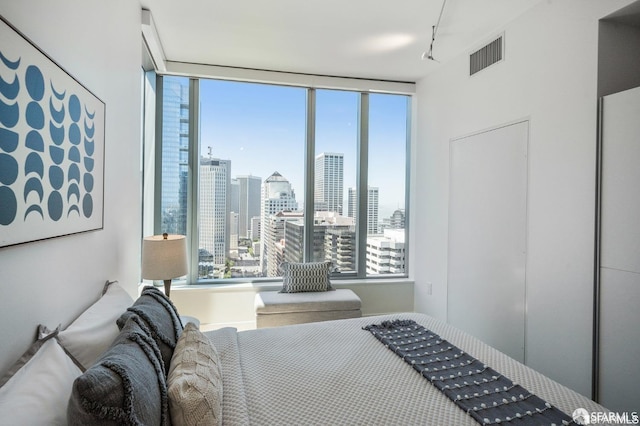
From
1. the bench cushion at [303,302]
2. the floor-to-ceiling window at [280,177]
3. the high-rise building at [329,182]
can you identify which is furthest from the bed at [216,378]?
the high-rise building at [329,182]

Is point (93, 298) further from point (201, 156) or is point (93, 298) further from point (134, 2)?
point (201, 156)

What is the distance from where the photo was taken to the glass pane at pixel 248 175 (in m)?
3.77

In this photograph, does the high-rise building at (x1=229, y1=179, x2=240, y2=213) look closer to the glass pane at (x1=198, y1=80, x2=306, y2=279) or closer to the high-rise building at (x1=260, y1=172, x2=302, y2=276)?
the glass pane at (x1=198, y1=80, x2=306, y2=279)

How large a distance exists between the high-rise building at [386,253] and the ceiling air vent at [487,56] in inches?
80.1

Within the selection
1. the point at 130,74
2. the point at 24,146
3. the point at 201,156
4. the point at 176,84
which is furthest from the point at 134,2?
the point at 24,146

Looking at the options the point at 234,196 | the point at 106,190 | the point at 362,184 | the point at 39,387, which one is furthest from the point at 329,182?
the point at 39,387

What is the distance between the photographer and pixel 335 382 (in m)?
1.52

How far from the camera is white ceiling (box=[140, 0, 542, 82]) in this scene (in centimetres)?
254

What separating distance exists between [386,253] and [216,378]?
322 cm

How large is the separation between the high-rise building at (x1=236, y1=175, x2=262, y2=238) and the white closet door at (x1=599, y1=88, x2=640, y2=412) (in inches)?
124

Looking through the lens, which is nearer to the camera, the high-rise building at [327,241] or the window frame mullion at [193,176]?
the window frame mullion at [193,176]

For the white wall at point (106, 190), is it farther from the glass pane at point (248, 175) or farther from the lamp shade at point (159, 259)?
the glass pane at point (248, 175)

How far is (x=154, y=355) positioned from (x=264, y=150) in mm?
3059

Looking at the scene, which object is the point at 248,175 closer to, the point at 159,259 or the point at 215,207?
the point at 215,207
